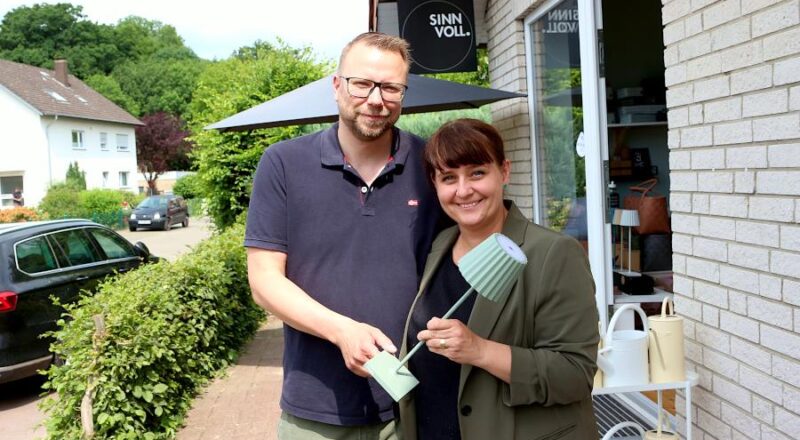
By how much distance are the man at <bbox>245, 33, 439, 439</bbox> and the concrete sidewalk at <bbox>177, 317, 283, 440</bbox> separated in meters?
3.41

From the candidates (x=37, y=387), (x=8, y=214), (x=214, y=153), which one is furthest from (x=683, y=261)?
(x=8, y=214)

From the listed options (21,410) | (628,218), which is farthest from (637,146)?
(21,410)

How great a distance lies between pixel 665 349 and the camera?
3.06m

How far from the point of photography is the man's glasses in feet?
6.66

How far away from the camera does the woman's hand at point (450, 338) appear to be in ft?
5.38

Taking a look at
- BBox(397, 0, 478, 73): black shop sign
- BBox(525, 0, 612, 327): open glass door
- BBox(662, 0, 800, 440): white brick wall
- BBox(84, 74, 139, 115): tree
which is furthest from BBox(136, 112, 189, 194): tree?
BBox(662, 0, 800, 440): white brick wall

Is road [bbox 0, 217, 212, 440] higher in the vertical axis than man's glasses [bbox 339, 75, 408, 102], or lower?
lower

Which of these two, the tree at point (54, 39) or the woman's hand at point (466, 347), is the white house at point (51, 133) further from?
the woman's hand at point (466, 347)

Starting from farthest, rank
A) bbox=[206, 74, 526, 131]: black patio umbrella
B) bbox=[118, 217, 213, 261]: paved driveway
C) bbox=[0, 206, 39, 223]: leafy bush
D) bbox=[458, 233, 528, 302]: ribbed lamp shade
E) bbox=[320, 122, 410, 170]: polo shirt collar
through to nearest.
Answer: bbox=[0, 206, 39, 223]: leafy bush → bbox=[118, 217, 213, 261]: paved driveway → bbox=[206, 74, 526, 131]: black patio umbrella → bbox=[320, 122, 410, 170]: polo shirt collar → bbox=[458, 233, 528, 302]: ribbed lamp shade

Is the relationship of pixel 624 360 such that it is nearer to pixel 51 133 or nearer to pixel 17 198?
pixel 17 198

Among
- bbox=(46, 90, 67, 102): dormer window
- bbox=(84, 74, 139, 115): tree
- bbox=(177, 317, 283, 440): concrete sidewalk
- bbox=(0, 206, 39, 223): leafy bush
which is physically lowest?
bbox=(177, 317, 283, 440): concrete sidewalk

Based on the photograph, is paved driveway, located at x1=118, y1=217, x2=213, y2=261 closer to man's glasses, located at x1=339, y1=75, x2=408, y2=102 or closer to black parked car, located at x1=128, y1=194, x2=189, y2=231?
black parked car, located at x1=128, y1=194, x2=189, y2=231

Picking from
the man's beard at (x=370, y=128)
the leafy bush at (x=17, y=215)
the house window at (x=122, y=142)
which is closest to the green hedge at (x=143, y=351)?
the man's beard at (x=370, y=128)

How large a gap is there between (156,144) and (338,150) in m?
59.7
